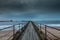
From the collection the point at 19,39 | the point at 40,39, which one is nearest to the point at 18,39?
the point at 19,39

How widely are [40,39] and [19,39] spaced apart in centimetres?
81

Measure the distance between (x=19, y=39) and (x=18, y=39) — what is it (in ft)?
0.13

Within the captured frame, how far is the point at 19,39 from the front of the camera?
4.71 meters

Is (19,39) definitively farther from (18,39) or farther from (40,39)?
(40,39)

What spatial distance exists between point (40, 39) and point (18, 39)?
840 millimetres

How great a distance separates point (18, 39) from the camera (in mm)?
4723

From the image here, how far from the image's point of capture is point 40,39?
4.92 metres
